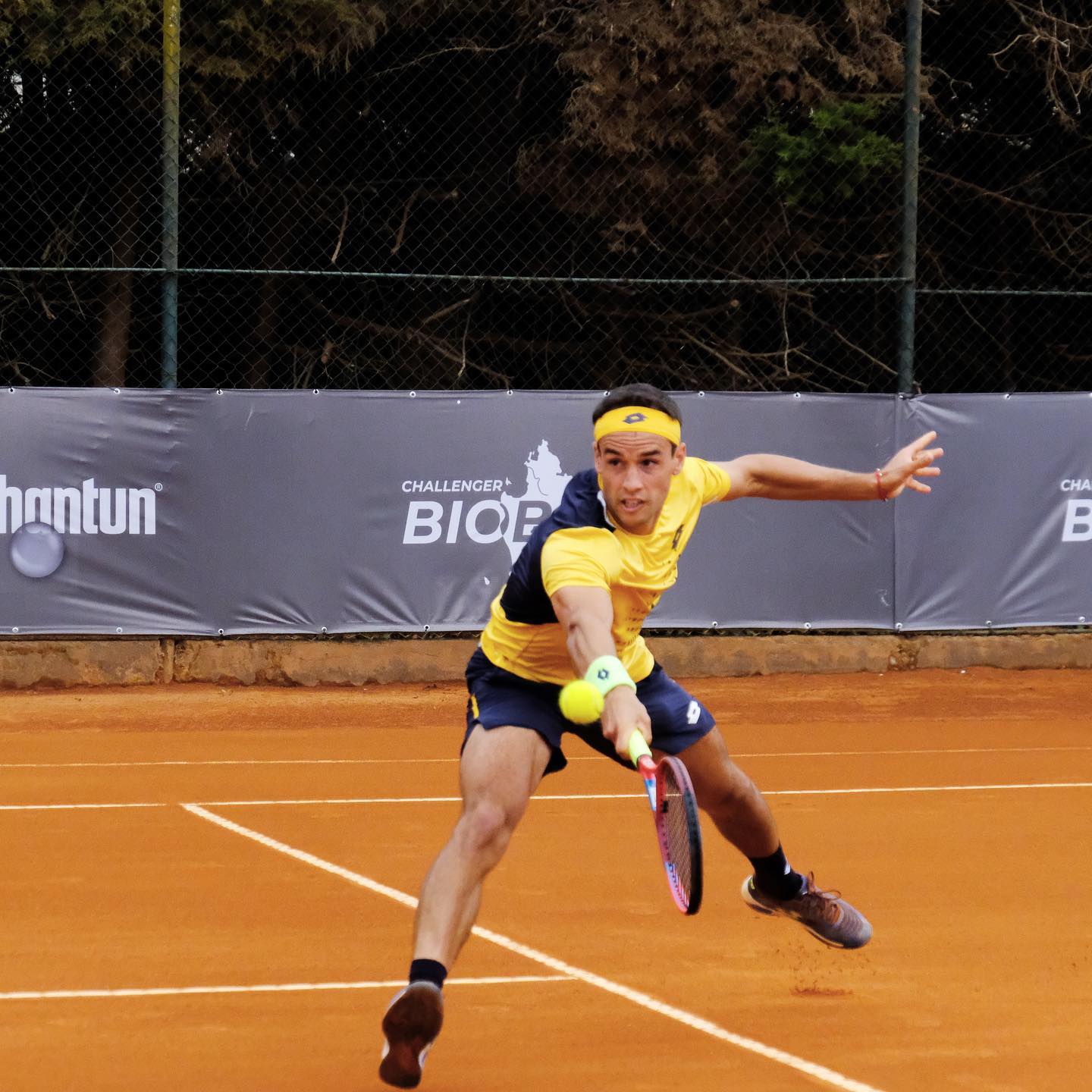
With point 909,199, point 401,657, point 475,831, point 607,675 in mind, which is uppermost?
point 909,199

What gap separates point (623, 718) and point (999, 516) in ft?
32.4

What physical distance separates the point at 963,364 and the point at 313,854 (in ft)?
32.5

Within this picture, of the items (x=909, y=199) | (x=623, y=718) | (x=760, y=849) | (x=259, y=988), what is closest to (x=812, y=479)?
(x=760, y=849)

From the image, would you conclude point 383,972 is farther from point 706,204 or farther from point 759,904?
point 706,204

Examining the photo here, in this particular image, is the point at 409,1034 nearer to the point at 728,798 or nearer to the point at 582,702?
the point at 582,702

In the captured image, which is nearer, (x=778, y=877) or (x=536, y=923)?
(x=778, y=877)

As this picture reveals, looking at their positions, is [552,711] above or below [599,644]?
below

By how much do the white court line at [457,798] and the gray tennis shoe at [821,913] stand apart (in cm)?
304

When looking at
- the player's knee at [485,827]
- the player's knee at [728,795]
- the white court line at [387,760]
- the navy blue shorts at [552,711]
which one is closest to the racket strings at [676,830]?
the navy blue shorts at [552,711]

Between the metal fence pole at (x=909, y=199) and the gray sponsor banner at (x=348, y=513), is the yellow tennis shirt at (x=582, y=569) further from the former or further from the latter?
the metal fence pole at (x=909, y=199)

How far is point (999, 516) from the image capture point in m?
13.5

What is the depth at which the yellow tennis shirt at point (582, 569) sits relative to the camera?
471 cm

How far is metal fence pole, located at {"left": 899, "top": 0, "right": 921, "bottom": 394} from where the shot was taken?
13.6 metres

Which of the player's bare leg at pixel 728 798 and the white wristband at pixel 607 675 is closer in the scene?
the white wristband at pixel 607 675
